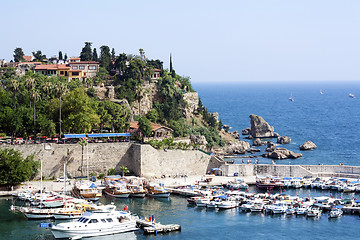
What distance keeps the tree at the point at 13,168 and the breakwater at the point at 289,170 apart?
92.6 feet

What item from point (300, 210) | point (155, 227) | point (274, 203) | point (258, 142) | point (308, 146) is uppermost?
point (258, 142)

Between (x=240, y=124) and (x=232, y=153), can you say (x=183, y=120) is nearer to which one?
(x=232, y=153)

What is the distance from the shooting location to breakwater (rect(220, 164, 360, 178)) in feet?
262

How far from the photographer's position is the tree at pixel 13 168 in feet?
222

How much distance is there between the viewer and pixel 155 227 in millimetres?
55719

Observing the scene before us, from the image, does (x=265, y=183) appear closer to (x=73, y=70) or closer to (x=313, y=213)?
(x=313, y=213)

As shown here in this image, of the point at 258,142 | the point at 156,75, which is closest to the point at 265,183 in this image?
the point at 156,75

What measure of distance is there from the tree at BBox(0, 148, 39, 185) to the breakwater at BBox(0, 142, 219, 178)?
11.1 feet

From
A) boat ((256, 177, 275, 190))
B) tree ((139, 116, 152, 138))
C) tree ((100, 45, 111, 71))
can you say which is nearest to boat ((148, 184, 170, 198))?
boat ((256, 177, 275, 190))

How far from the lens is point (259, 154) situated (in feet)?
347

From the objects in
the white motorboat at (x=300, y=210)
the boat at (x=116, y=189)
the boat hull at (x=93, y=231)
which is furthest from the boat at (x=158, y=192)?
the white motorboat at (x=300, y=210)

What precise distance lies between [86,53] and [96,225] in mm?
67621

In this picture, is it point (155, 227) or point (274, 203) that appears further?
point (274, 203)

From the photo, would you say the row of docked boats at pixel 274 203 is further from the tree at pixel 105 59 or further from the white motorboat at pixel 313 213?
the tree at pixel 105 59
